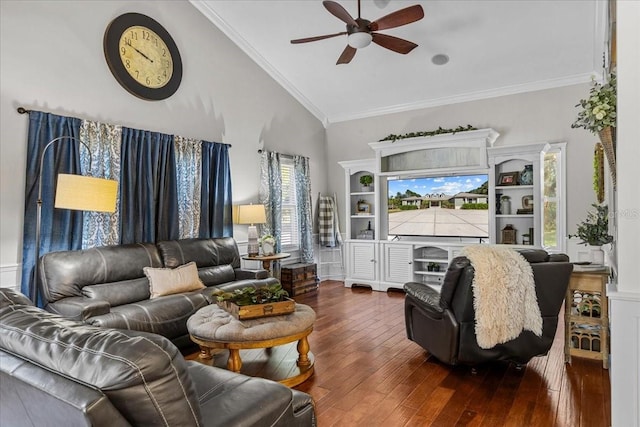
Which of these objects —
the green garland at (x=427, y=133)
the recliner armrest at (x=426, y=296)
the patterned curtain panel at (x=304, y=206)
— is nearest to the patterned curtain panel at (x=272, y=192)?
the patterned curtain panel at (x=304, y=206)

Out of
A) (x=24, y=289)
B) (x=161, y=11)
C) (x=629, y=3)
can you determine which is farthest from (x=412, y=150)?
(x=24, y=289)

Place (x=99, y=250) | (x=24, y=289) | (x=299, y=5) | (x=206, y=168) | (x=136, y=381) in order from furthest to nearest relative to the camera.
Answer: (x=206, y=168) < (x=299, y=5) < (x=99, y=250) < (x=24, y=289) < (x=136, y=381)

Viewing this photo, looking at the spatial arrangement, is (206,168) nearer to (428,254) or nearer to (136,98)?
(136,98)

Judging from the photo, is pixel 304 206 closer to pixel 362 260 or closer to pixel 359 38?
pixel 362 260

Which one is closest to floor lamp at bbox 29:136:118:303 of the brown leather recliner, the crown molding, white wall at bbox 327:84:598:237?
the brown leather recliner

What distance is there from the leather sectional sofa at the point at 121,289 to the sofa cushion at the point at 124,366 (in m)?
2.06

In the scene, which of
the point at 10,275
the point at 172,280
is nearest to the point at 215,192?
the point at 172,280

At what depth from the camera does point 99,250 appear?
12.2ft

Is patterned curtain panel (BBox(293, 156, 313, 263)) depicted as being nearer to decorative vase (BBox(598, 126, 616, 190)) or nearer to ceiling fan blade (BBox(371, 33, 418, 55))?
ceiling fan blade (BBox(371, 33, 418, 55))

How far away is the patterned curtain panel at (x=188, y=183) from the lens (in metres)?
4.78

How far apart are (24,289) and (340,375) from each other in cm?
284

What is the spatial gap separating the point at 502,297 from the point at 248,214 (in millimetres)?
3416

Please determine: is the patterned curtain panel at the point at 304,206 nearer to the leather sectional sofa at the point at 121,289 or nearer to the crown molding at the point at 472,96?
the crown molding at the point at 472,96

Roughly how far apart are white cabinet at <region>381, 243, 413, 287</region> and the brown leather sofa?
5.13m
